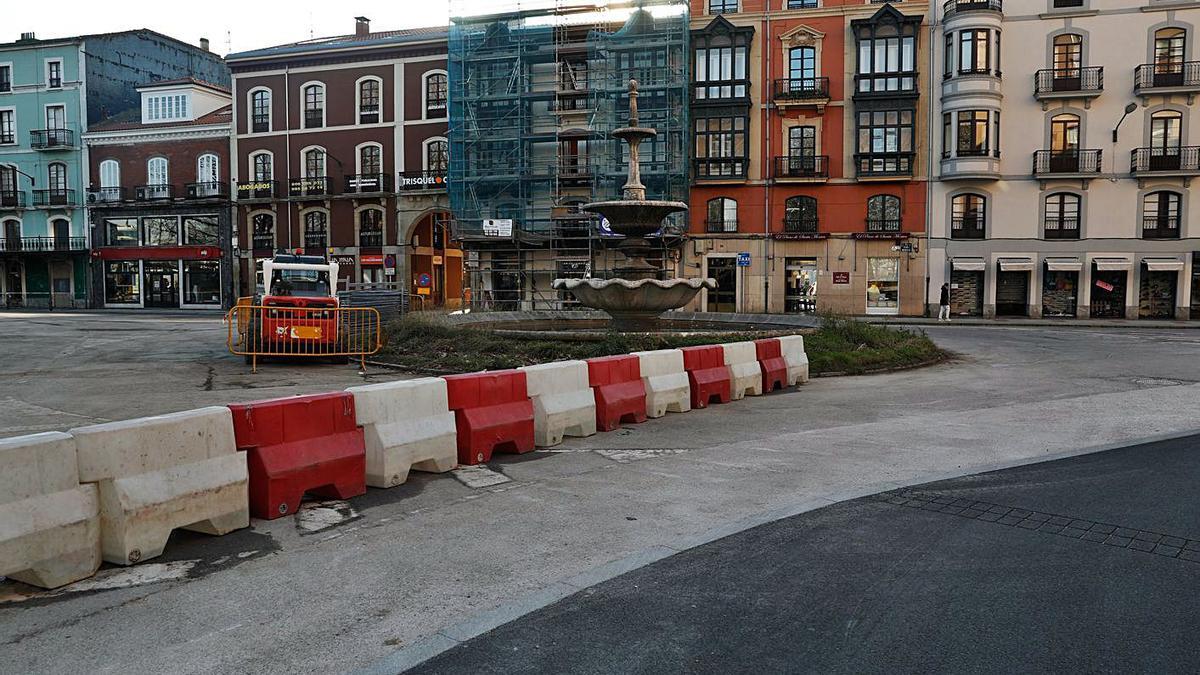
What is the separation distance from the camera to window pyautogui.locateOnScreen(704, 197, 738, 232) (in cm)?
4312

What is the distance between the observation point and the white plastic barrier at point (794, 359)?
1416 cm

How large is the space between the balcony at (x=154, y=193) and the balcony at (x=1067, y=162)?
154 ft

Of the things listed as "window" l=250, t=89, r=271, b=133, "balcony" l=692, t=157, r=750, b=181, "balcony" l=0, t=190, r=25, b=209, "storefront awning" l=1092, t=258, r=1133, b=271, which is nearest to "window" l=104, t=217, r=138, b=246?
"balcony" l=0, t=190, r=25, b=209

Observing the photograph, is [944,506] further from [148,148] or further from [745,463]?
[148,148]

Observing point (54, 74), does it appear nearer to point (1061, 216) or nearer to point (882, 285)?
point (882, 285)

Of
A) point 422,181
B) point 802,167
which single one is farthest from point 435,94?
point 802,167

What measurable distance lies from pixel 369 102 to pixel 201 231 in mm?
13427

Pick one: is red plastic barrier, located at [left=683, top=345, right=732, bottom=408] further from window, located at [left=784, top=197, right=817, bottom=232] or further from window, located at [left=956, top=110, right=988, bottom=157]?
window, located at [left=956, top=110, right=988, bottom=157]

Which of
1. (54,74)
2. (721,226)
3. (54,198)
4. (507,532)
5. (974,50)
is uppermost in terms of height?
(54,74)

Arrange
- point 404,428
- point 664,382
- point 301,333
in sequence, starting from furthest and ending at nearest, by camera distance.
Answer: point 301,333 → point 664,382 → point 404,428

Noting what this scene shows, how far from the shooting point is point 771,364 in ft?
44.5

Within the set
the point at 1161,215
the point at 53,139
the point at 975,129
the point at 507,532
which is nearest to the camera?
the point at 507,532

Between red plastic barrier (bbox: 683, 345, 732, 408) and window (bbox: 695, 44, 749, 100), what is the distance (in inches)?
1298

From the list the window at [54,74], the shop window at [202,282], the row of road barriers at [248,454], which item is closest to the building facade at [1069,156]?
the row of road barriers at [248,454]
